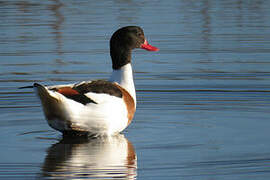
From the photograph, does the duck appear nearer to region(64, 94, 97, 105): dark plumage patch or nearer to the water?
region(64, 94, 97, 105): dark plumage patch

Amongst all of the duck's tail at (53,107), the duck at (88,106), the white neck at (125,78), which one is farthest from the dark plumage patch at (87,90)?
the white neck at (125,78)

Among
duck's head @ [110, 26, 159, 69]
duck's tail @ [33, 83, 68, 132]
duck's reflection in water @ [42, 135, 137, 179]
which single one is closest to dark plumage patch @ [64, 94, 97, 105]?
duck's tail @ [33, 83, 68, 132]

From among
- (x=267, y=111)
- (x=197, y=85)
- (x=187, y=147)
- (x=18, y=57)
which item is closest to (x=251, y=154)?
(x=187, y=147)

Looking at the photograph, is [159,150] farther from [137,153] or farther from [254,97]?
[254,97]

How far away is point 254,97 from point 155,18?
958cm

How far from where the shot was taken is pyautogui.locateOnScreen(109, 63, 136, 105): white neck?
9164mm

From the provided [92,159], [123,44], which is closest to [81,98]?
[92,159]

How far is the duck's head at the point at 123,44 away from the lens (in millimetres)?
9414

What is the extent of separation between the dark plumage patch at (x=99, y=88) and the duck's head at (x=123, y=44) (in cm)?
70

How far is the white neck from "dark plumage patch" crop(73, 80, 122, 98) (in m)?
0.40

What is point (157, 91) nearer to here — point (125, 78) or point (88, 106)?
point (125, 78)

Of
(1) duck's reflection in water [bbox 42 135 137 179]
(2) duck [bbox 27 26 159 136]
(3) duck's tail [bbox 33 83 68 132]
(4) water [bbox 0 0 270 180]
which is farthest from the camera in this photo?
(2) duck [bbox 27 26 159 136]

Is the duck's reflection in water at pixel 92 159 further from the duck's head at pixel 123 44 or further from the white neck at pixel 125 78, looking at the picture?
the duck's head at pixel 123 44

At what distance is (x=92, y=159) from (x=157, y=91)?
402 centimetres
